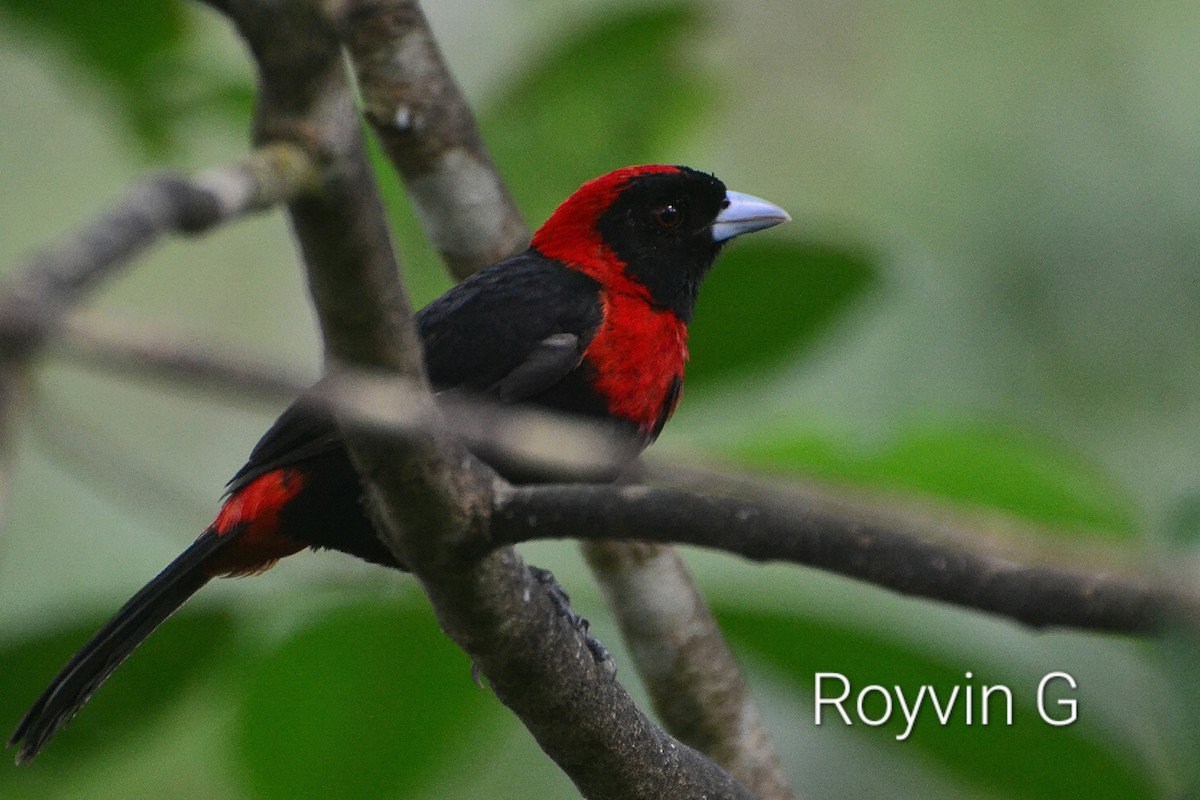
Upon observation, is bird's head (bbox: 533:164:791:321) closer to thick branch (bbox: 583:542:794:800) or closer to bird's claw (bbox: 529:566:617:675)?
thick branch (bbox: 583:542:794:800)

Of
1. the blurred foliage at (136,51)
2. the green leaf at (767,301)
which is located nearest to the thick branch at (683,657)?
the green leaf at (767,301)

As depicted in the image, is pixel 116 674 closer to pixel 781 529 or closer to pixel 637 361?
pixel 637 361

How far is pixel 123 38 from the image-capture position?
3.52 metres

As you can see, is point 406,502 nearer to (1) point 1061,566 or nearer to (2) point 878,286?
(1) point 1061,566

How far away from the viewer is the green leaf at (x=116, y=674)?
310 centimetres

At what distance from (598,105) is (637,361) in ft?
3.27

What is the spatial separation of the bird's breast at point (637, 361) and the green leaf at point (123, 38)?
1305mm

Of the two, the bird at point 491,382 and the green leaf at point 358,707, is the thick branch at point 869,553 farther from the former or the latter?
the green leaf at point 358,707

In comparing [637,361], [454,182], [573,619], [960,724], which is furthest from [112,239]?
[960,724]

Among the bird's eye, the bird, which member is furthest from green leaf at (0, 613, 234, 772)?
the bird's eye

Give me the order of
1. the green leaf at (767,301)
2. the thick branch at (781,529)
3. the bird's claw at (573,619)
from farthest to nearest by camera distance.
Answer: the green leaf at (767,301) → the bird's claw at (573,619) → the thick branch at (781,529)

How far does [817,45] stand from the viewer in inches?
301

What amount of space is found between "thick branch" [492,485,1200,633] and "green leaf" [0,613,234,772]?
183 cm

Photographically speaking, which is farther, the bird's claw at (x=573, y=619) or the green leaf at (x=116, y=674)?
the green leaf at (x=116, y=674)
